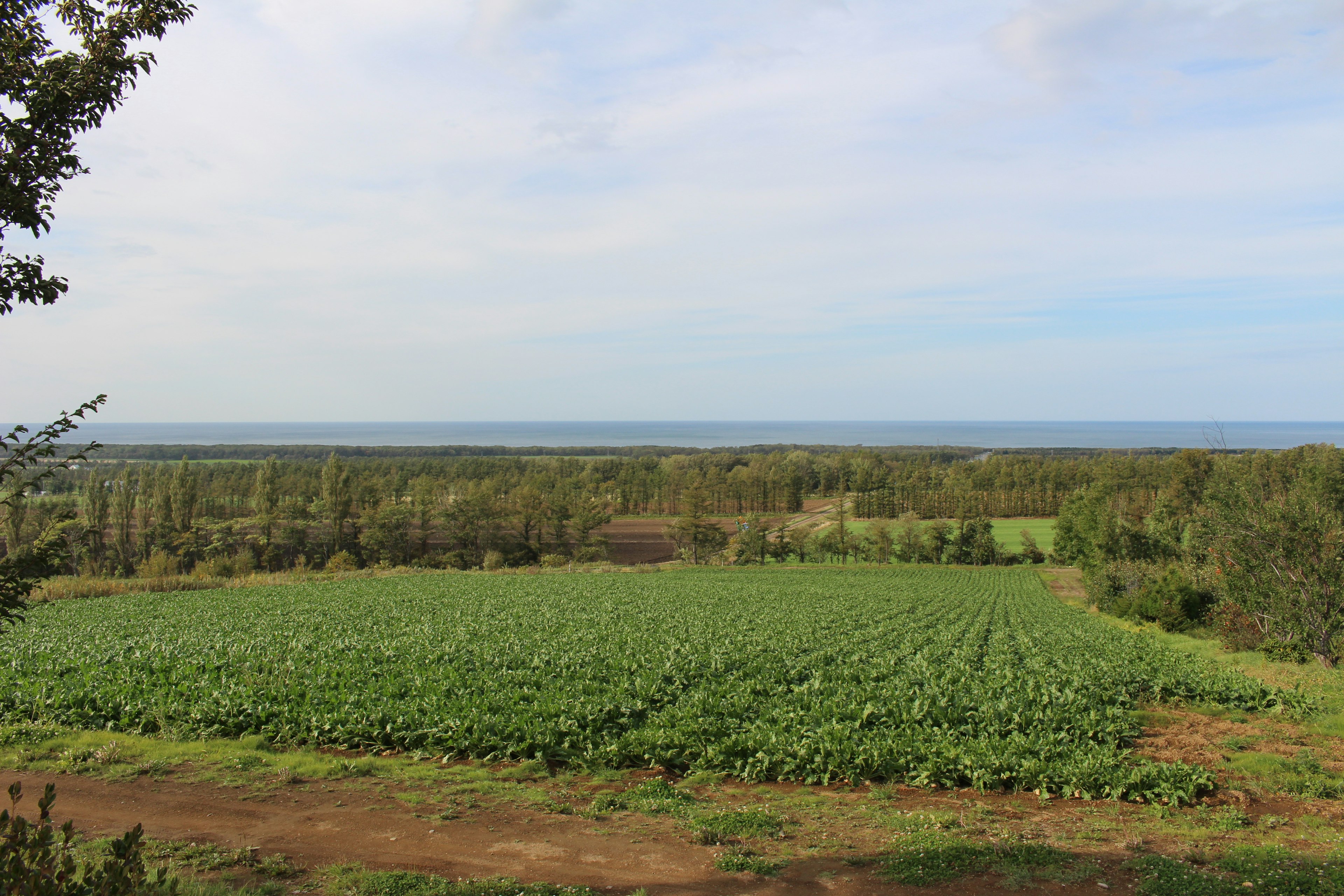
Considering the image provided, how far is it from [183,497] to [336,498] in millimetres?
14421

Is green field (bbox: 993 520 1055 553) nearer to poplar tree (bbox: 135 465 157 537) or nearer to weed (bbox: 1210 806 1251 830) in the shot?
weed (bbox: 1210 806 1251 830)

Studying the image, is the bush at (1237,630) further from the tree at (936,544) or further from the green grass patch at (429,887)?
the tree at (936,544)

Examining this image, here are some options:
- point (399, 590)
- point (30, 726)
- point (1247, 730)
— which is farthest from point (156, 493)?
point (1247, 730)

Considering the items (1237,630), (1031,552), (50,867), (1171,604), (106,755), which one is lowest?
(1031,552)

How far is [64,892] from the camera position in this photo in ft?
11.6

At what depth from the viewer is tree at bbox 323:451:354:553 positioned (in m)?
76.2

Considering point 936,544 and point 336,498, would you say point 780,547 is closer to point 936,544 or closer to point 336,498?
point 936,544

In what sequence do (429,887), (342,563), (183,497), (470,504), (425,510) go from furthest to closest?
(425,510)
(470,504)
(183,497)
(342,563)
(429,887)

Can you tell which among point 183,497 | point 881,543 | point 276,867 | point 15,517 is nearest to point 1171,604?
point 276,867

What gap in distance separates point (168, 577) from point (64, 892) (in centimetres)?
4819

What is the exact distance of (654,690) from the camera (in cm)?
1371

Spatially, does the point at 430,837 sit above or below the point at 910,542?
above

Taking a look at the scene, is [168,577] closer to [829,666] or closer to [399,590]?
[399,590]

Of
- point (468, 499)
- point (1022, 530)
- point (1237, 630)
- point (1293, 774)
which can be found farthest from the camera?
point (1022, 530)
